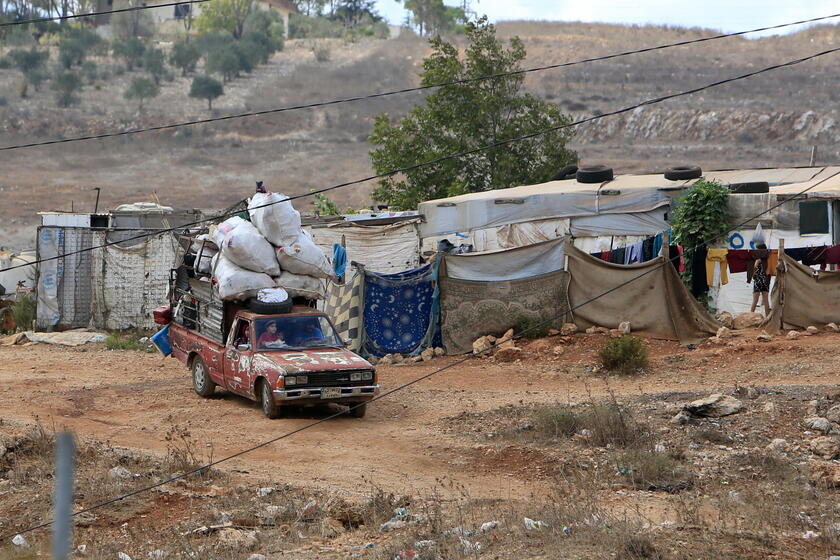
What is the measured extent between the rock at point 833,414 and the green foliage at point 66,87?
206 ft

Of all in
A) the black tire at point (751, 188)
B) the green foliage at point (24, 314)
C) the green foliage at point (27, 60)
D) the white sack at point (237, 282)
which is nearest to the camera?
the white sack at point (237, 282)

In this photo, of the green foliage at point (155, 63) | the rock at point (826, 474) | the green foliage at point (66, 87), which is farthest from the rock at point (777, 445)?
the green foliage at point (155, 63)

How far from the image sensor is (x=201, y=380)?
1608 cm

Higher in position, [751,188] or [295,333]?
[751,188]

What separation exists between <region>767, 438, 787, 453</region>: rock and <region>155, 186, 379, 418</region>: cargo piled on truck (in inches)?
199

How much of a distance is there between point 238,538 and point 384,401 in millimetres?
6922

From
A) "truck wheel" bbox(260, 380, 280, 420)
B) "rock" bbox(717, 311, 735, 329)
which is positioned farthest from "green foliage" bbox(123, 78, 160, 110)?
"truck wheel" bbox(260, 380, 280, 420)

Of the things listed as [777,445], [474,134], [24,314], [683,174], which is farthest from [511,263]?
[24,314]

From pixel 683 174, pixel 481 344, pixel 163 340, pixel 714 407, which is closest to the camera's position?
pixel 714 407

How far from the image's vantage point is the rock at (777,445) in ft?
37.5

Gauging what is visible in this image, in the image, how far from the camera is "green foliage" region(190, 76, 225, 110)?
70.1 meters

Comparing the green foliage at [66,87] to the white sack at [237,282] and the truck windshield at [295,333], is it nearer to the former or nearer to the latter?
the white sack at [237,282]

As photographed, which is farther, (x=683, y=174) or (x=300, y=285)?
(x=683, y=174)

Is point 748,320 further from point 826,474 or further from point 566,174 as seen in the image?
point 826,474
